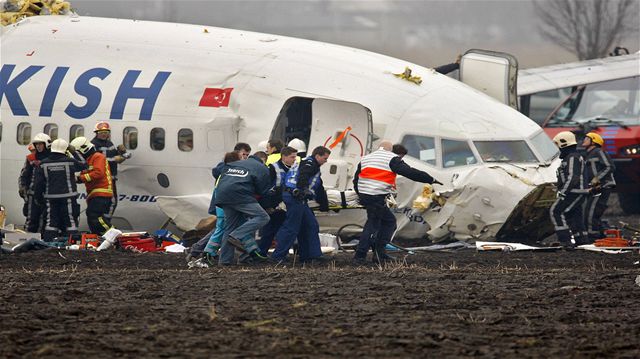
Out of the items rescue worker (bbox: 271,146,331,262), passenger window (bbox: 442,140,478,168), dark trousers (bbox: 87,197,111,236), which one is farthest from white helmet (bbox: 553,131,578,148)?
dark trousers (bbox: 87,197,111,236)

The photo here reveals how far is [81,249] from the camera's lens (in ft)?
61.0

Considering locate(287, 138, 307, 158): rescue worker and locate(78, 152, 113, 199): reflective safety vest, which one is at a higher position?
locate(287, 138, 307, 158): rescue worker

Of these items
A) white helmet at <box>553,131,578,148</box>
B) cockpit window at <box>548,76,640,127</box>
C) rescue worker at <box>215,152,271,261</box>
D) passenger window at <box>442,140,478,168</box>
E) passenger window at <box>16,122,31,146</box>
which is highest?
cockpit window at <box>548,76,640,127</box>

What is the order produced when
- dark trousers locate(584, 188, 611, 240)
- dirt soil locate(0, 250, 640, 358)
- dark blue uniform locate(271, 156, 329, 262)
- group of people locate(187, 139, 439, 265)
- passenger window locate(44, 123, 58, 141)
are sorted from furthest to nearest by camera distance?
dark trousers locate(584, 188, 611, 240) < passenger window locate(44, 123, 58, 141) < dark blue uniform locate(271, 156, 329, 262) < group of people locate(187, 139, 439, 265) < dirt soil locate(0, 250, 640, 358)

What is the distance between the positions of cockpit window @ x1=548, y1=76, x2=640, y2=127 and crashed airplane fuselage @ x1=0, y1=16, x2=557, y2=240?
7011 mm

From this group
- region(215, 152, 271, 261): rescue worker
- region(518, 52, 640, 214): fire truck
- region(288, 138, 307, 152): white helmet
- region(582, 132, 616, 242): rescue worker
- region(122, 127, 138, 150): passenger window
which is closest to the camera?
region(215, 152, 271, 261): rescue worker

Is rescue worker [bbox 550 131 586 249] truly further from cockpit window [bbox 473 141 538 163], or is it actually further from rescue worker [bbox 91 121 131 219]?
rescue worker [bbox 91 121 131 219]

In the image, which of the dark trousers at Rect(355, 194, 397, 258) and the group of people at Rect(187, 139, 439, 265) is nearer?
the group of people at Rect(187, 139, 439, 265)

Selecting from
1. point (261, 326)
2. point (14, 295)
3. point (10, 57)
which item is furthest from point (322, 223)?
point (261, 326)

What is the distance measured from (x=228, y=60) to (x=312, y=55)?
4.13 feet

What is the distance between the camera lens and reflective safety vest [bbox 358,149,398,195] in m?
17.1

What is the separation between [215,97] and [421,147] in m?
3.11

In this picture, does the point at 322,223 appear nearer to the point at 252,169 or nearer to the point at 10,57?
the point at 252,169

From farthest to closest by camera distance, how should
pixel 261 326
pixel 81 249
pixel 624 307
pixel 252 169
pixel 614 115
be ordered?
1. pixel 614 115
2. pixel 81 249
3. pixel 252 169
4. pixel 624 307
5. pixel 261 326
